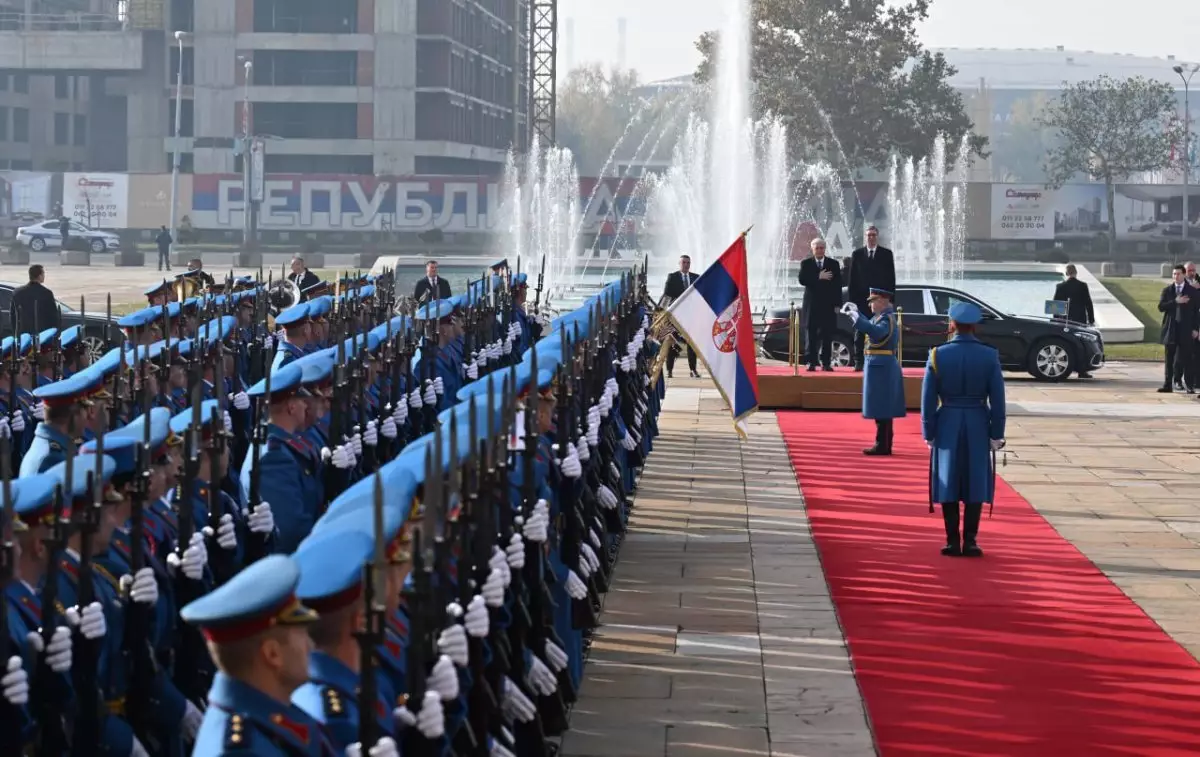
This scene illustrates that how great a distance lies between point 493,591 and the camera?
20.4 feet

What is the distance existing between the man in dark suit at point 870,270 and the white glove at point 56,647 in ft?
49.5

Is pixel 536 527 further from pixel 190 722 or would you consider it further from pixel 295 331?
pixel 295 331

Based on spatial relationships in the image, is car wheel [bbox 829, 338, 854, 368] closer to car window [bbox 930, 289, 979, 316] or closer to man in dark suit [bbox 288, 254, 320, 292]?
car window [bbox 930, 289, 979, 316]

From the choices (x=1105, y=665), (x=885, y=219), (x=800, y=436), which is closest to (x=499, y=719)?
(x=1105, y=665)

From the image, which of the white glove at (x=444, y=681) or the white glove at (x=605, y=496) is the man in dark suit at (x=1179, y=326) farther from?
the white glove at (x=444, y=681)

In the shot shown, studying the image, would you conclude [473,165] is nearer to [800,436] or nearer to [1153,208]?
[1153,208]

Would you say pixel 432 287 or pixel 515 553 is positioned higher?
pixel 432 287

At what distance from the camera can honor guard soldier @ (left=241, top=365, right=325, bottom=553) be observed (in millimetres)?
8609

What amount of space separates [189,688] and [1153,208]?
199 feet

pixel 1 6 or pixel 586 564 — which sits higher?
pixel 1 6

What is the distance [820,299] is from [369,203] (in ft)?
150

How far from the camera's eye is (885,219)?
194 feet

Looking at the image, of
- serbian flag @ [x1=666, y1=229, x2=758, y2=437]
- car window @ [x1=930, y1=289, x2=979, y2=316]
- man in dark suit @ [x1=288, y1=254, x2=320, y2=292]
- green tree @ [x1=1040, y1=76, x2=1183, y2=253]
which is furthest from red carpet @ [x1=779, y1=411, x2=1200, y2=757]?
green tree @ [x1=1040, y1=76, x2=1183, y2=253]

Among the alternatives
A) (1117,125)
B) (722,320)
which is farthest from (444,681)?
(1117,125)
